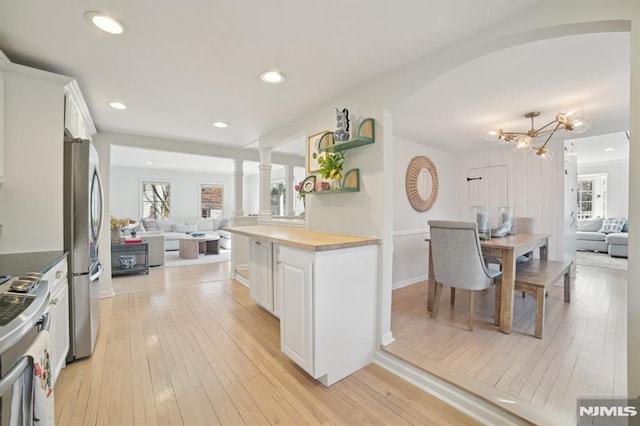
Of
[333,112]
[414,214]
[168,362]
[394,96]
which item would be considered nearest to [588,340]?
[414,214]

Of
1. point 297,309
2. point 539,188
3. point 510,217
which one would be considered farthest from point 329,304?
point 539,188

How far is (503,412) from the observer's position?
1.46m

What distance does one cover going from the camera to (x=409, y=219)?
13.1 ft

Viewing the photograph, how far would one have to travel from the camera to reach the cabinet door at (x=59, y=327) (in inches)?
65.5

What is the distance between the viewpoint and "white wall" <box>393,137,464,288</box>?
381 centimetres

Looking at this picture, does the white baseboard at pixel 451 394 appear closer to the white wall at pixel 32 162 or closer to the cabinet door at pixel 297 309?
the cabinet door at pixel 297 309

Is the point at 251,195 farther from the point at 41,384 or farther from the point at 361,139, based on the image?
the point at 41,384

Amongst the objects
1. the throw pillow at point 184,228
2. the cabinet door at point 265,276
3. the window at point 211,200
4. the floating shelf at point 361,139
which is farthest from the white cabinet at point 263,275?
the window at point 211,200

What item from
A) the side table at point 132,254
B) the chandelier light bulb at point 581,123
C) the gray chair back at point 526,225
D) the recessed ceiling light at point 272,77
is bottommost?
the side table at point 132,254

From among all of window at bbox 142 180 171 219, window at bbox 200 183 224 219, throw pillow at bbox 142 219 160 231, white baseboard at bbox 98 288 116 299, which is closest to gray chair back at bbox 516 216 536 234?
white baseboard at bbox 98 288 116 299

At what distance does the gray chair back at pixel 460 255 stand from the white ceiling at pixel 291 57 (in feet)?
4.10

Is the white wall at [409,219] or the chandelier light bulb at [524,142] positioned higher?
the chandelier light bulb at [524,142]

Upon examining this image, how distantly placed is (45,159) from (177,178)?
23.9 ft

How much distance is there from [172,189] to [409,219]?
7691 millimetres
